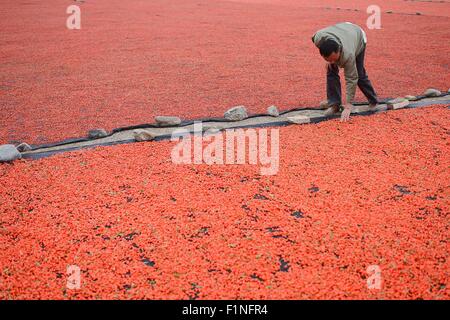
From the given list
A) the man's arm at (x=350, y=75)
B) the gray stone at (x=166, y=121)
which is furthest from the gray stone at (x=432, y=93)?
the gray stone at (x=166, y=121)

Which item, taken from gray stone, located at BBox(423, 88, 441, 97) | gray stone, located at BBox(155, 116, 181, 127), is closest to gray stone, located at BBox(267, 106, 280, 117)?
gray stone, located at BBox(155, 116, 181, 127)

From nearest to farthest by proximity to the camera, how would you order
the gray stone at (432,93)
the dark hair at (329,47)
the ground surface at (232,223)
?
the ground surface at (232,223) < the dark hair at (329,47) < the gray stone at (432,93)

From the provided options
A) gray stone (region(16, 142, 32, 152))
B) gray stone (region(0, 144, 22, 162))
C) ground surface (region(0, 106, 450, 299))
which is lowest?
ground surface (region(0, 106, 450, 299))

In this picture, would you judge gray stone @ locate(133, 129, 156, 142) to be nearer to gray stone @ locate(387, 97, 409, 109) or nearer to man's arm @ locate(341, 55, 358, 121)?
man's arm @ locate(341, 55, 358, 121)

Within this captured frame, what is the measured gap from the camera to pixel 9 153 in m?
3.86

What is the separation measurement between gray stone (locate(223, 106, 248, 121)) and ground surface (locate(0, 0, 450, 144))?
37 centimetres

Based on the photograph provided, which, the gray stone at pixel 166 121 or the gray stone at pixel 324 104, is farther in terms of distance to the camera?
the gray stone at pixel 324 104

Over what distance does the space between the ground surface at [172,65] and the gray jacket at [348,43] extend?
1.15m

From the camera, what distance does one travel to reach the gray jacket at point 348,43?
14.0ft

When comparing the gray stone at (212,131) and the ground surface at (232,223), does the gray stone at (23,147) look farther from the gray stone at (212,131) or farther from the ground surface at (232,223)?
the gray stone at (212,131)

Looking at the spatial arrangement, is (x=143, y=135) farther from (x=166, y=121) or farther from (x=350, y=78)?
(x=350, y=78)

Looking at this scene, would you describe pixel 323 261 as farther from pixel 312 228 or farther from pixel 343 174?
pixel 343 174

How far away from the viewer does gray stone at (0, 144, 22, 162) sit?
151 inches

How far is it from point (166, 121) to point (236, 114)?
3.20 ft
